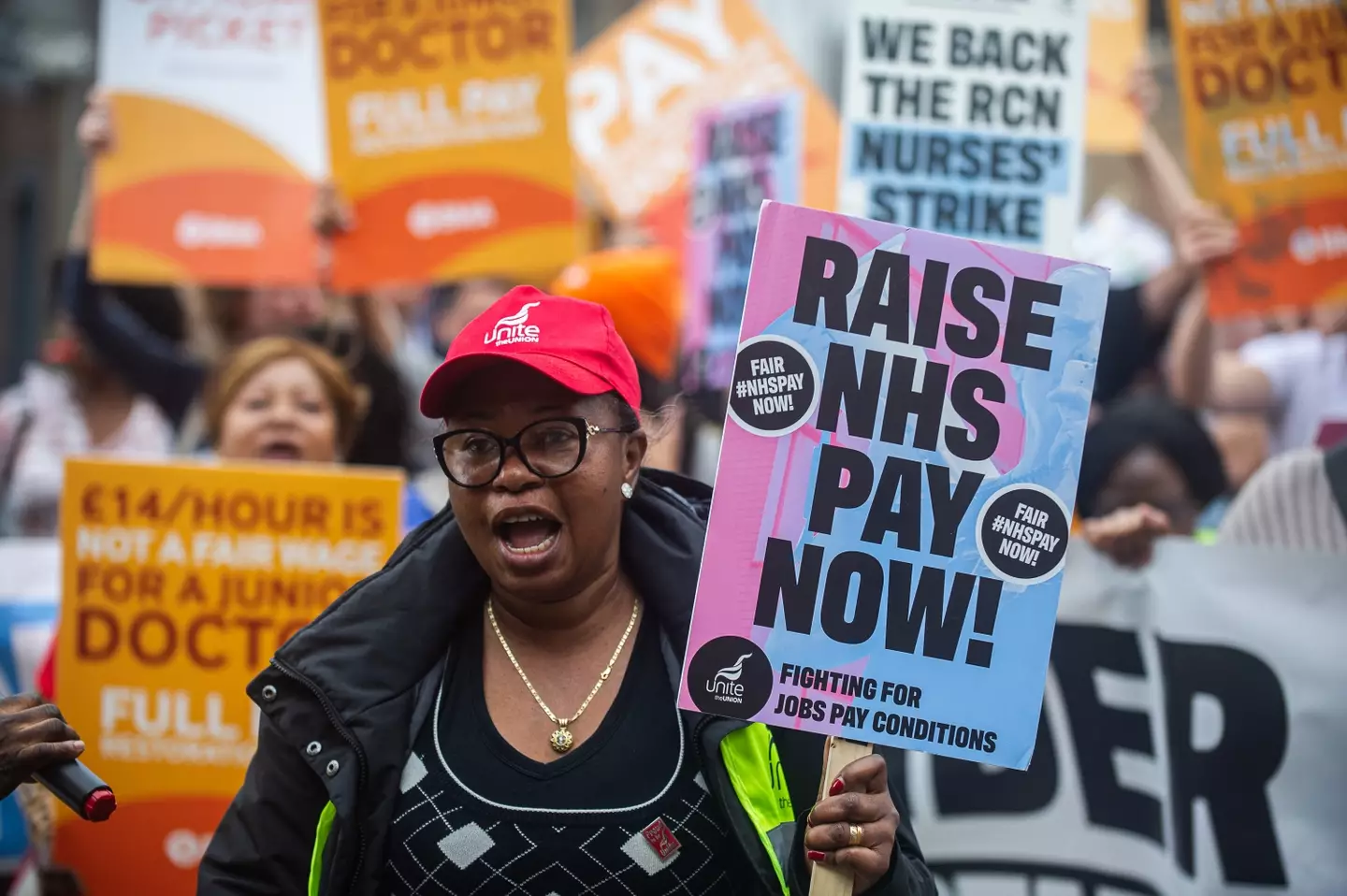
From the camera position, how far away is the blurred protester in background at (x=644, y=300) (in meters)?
4.55

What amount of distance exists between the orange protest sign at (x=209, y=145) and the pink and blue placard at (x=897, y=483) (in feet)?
10.4

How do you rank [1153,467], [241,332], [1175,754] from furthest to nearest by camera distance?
[241,332] → [1153,467] → [1175,754]

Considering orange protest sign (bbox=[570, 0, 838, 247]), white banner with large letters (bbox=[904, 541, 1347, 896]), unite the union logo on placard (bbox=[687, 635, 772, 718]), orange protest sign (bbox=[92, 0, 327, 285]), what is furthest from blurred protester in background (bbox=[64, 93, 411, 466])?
unite the union logo on placard (bbox=[687, 635, 772, 718])

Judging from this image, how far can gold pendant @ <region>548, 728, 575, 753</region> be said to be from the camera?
2350 mm

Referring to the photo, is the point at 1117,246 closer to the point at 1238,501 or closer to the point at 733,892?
the point at 1238,501

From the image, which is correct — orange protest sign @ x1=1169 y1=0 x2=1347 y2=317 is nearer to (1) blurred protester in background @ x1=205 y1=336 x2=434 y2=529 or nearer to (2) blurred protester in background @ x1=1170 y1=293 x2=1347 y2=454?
(2) blurred protester in background @ x1=1170 y1=293 x2=1347 y2=454

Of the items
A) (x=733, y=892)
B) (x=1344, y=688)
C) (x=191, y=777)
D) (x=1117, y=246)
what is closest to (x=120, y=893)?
(x=191, y=777)

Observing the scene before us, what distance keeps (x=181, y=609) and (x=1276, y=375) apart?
12.1 ft

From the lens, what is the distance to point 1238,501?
12.5 feet

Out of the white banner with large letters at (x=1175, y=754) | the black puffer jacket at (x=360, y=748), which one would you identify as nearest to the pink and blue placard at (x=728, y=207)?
the white banner with large letters at (x=1175, y=754)

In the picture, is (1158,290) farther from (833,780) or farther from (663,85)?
(833,780)

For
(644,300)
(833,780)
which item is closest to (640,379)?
(644,300)

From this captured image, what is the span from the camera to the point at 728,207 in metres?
5.25

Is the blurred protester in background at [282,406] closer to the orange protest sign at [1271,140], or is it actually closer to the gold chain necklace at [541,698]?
the gold chain necklace at [541,698]
